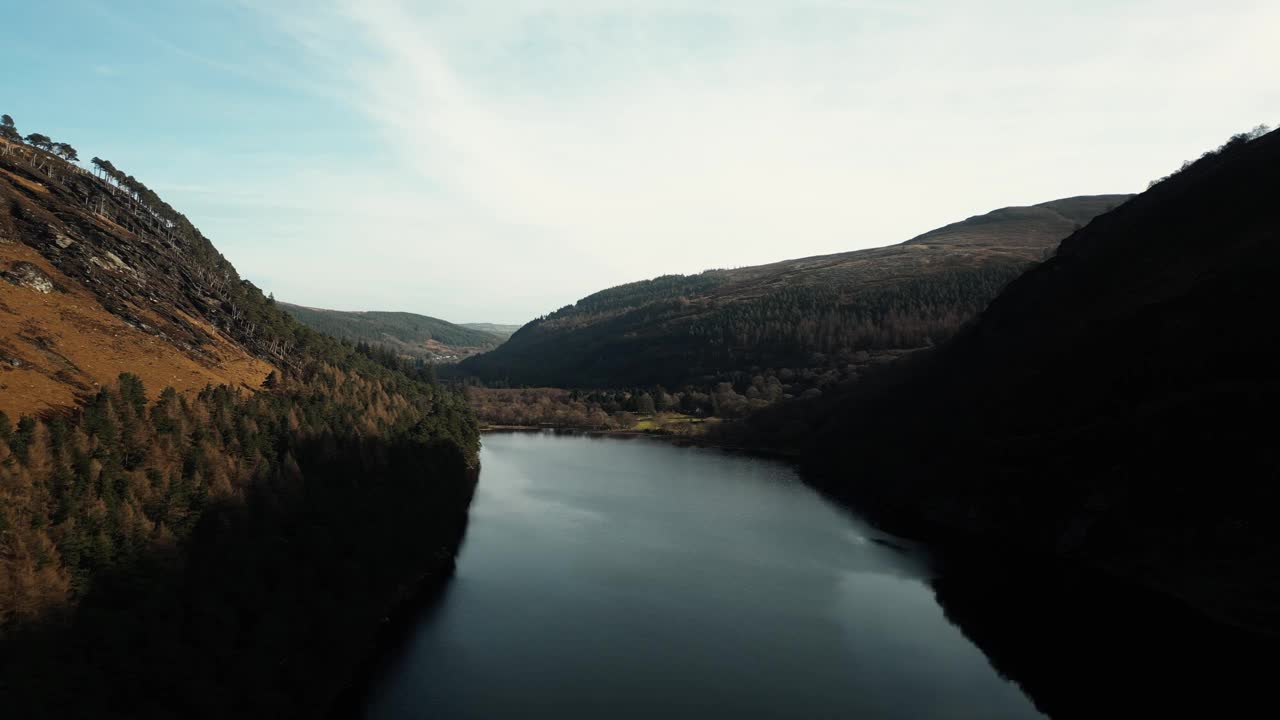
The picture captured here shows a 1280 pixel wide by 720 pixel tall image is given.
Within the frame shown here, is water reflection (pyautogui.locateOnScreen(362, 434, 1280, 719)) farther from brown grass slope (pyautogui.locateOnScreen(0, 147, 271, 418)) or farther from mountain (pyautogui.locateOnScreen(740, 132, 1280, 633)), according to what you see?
brown grass slope (pyautogui.locateOnScreen(0, 147, 271, 418))

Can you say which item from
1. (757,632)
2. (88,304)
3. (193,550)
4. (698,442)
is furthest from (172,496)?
(698,442)

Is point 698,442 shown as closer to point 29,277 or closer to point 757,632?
point 757,632

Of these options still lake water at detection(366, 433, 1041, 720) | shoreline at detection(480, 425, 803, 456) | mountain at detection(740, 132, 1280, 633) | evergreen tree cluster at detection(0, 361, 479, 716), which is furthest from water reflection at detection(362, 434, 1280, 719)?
shoreline at detection(480, 425, 803, 456)

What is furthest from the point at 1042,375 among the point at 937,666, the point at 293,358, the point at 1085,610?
→ the point at 293,358

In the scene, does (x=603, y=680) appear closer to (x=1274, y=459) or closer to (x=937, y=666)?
(x=937, y=666)

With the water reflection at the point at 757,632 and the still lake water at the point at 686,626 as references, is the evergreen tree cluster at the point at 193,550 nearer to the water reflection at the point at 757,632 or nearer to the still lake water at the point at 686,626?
the water reflection at the point at 757,632
